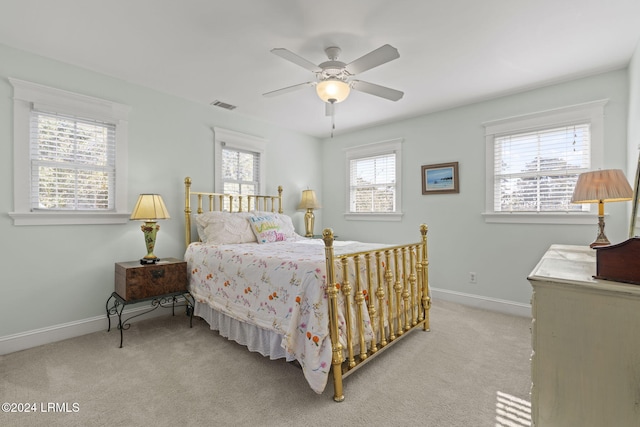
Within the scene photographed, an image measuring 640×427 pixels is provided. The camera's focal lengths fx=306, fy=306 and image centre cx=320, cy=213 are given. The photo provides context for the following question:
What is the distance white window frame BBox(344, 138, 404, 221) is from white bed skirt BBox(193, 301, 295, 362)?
8.94 ft

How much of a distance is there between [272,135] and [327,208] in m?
1.58

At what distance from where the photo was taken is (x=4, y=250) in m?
2.54

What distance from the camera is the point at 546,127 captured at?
3281mm

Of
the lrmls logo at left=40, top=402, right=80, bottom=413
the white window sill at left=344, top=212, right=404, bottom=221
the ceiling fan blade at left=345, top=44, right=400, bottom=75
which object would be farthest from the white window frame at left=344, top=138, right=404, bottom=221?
the lrmls logo at left=40, top=402, right=80, bottom=413

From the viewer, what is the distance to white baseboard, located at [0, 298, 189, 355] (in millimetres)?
2549

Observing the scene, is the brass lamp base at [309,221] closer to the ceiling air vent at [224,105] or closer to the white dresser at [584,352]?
the ceiling air vent at [224,105]

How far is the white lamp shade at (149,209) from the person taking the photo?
115 inches

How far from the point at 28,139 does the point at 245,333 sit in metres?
2.51

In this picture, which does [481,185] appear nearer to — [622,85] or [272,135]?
[622,85]

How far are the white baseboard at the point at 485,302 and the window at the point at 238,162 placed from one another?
9.52ft

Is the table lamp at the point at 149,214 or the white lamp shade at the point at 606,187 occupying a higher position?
the white lamp shade at the point at 606,187

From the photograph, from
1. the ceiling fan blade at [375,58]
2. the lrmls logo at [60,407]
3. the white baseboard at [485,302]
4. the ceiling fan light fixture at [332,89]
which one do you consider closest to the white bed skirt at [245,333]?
the lrmls logo at [60,407]

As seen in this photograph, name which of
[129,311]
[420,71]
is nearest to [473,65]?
[420,71]

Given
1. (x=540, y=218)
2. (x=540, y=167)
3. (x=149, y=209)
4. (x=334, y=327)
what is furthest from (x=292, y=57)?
(x=540, y=218)
